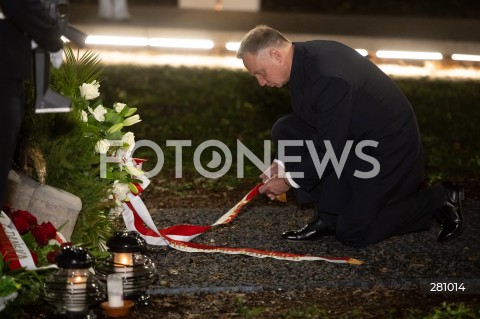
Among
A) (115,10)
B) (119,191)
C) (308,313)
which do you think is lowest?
(308,313)

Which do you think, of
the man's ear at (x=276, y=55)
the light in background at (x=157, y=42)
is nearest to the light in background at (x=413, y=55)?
the light in background at (x=157, y=42)

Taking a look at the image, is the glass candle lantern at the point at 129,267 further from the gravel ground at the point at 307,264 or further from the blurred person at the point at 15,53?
the blurred person at the point at 15,53

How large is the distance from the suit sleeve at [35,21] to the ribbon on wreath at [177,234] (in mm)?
1748

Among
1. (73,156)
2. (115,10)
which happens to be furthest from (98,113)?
(115,10)

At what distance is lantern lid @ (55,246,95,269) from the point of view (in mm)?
5219

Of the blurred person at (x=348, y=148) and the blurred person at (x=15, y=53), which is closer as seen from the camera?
the blurred person at (x=15, y=53)

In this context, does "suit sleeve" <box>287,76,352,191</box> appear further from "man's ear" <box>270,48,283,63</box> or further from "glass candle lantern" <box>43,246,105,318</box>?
"glass candle lantern" <box>43,246,105,318</box>

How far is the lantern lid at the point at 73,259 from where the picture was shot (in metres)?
5.22

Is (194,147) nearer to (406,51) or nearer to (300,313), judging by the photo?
(300,313)

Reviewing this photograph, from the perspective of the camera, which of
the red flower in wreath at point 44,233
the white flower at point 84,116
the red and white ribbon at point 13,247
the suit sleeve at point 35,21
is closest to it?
the suit sleeve at point 35,21

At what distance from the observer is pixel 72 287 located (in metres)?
5.20

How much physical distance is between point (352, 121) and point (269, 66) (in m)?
0.60

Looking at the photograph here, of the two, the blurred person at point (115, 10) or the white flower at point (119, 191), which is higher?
the blurred person at point (115, 10)

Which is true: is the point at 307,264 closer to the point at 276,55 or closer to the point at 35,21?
the point at 276,55
